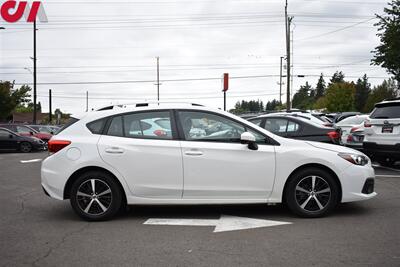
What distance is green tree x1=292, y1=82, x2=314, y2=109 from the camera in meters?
144

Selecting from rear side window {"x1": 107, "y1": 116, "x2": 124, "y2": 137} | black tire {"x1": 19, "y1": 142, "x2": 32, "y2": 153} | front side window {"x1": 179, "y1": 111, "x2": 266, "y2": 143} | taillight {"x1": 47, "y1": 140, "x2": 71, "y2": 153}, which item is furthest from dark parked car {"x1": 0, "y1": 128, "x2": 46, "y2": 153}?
front side window {"x1": 179, "y1": 111, "x2": 266, "y2": 143}

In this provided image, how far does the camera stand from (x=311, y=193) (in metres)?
5.90

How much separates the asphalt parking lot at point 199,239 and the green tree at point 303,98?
139m

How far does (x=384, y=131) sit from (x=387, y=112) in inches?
18.6

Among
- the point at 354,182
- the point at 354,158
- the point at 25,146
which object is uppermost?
the point at 354,158

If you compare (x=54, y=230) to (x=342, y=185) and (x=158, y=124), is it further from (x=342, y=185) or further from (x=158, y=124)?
(x=342, y=185)

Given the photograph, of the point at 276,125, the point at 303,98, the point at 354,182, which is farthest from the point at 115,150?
the point at 303,98

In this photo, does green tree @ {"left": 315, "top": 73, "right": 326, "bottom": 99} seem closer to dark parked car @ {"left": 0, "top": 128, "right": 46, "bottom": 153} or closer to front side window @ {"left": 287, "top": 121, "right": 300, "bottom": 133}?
dark parked car @ {"left": 0, "top": 128, "right": 46, "bottom": 153}

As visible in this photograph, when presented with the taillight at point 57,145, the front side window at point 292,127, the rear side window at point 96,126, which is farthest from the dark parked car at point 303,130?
the taillight at point 57,145

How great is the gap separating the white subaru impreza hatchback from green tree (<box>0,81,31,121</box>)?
166 feet

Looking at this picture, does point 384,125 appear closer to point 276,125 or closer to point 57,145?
point 276,125

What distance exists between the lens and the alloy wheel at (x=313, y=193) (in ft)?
19.4

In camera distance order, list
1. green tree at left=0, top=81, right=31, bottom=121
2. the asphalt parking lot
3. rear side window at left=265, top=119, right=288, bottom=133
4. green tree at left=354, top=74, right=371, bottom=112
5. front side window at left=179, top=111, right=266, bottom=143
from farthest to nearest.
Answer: green tree at left=354, top=74, right=371, bottom=112 < green tree at left=0, top=81, right=31, bottom=121 < rear side window at left=265, top=119, right=288, bottom=133 < front side window at left=179, top=111, right=266, bottom=143 < the asphalt parking lot

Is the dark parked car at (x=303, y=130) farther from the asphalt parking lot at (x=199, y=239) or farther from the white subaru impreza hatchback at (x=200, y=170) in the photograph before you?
the white subaru impreza hatchback at (x=200, y=170)
